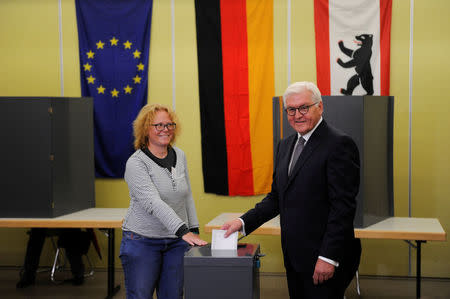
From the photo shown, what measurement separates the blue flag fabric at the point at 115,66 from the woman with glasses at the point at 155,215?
8.58 ft

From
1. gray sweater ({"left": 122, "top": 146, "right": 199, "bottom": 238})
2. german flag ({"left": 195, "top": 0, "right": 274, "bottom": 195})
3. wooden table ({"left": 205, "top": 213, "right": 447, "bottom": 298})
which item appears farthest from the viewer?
german flag ({"left": 195, "top": 0, "right": 274, "bottom": 195})

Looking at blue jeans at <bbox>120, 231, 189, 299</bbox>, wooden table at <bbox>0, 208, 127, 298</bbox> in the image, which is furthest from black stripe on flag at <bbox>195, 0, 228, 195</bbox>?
blue jeans at <bbox>120, 231, 189, 299</bbox>

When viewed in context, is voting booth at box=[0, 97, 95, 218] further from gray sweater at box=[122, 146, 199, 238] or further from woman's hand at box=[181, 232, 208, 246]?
woman's hand at box=[181, 232, 208, 246]

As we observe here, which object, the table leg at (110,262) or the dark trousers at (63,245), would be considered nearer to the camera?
the table leg at (110,262)

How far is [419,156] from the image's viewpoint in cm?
506

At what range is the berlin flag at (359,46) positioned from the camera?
496 cm

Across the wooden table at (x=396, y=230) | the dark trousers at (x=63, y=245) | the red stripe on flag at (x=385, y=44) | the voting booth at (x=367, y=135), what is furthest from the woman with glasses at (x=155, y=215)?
the red stripe on flag at (x=385, y=44)

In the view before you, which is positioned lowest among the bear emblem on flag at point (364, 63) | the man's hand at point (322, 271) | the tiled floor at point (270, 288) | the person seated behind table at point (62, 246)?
the tiled floor at point (270, 288)

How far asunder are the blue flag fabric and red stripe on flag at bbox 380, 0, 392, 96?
94.4 inches

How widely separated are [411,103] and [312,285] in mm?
3465

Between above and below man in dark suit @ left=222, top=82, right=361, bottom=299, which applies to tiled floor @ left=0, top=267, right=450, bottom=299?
below

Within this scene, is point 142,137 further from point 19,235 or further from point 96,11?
point 19,235

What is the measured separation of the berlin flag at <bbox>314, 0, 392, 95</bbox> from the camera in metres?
4.96

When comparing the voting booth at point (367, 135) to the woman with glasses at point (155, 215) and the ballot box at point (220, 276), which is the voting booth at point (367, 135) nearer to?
the woman with glasses at point (155, 215)
